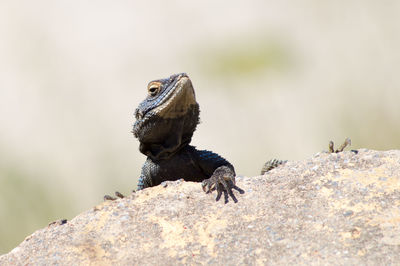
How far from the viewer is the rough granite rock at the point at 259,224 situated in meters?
5.45

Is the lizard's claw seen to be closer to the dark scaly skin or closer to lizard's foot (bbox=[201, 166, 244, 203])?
lizard's foot (bbox=[201, 166, 244, 203])

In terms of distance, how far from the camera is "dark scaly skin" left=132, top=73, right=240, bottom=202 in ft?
28.2

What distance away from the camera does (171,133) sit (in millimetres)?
8953

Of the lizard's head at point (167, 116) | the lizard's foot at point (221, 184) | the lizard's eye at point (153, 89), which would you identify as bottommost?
the lizard's foot at point (221, 184)

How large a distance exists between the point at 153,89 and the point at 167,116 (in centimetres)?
44

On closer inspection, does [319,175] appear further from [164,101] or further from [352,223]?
[164,101]

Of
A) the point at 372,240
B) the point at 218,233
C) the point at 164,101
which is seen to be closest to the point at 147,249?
the point at 218,233

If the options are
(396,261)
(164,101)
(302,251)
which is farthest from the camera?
(164,101)

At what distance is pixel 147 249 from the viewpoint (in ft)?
19.4

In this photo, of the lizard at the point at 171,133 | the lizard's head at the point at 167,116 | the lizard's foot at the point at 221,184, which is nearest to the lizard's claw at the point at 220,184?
the lizard's foot at the point at 221,184

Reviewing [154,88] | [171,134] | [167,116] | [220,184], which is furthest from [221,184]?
[154,88]

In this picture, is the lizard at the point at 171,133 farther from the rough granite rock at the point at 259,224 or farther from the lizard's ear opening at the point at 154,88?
the rough granite rock at the point at 259,224

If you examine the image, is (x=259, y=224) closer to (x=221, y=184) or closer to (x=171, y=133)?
(x=221, y=184)

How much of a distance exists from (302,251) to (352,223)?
590 mm
